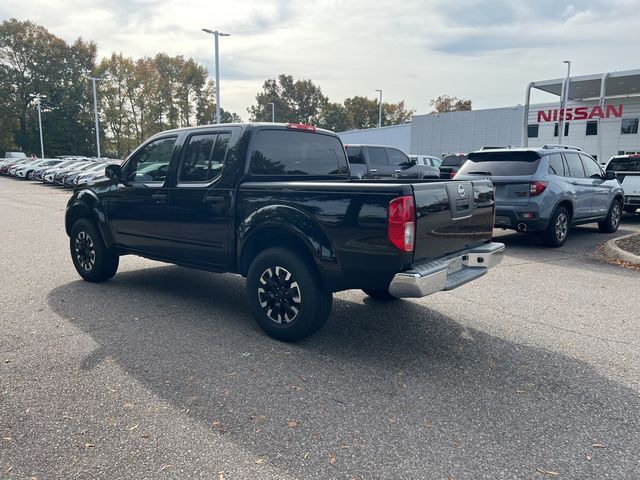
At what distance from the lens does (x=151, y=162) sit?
5773mm

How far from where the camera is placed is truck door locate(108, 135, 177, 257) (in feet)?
18.1

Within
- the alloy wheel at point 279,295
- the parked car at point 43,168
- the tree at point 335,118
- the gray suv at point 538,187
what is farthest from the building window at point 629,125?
the tree at point 335,118

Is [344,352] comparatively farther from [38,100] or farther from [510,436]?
[38,100]

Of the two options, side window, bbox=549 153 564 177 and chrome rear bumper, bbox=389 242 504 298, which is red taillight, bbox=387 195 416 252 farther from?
side window, bbox=549 153 564 177

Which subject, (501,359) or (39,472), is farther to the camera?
(501,359)

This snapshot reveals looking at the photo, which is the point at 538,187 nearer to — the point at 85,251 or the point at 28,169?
the point at 85,251

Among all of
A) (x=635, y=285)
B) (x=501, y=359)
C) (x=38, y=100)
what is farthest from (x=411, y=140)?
(x=38, y=100)

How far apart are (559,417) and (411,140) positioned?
147 ft

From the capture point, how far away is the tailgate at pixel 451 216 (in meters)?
3.86

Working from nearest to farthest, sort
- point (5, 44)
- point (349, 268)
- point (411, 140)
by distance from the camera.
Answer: point (349, 268)
point (411, 140)
point (5, 44)

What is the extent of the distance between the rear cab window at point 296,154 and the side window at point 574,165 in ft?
19.4

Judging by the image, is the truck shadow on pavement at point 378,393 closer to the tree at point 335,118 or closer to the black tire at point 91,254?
the black tire at point 91,254

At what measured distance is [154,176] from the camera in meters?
5.64

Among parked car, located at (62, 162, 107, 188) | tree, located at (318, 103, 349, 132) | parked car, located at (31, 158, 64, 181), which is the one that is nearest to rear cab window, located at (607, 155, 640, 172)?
parked car, located at (62, 162, 107, 188)
